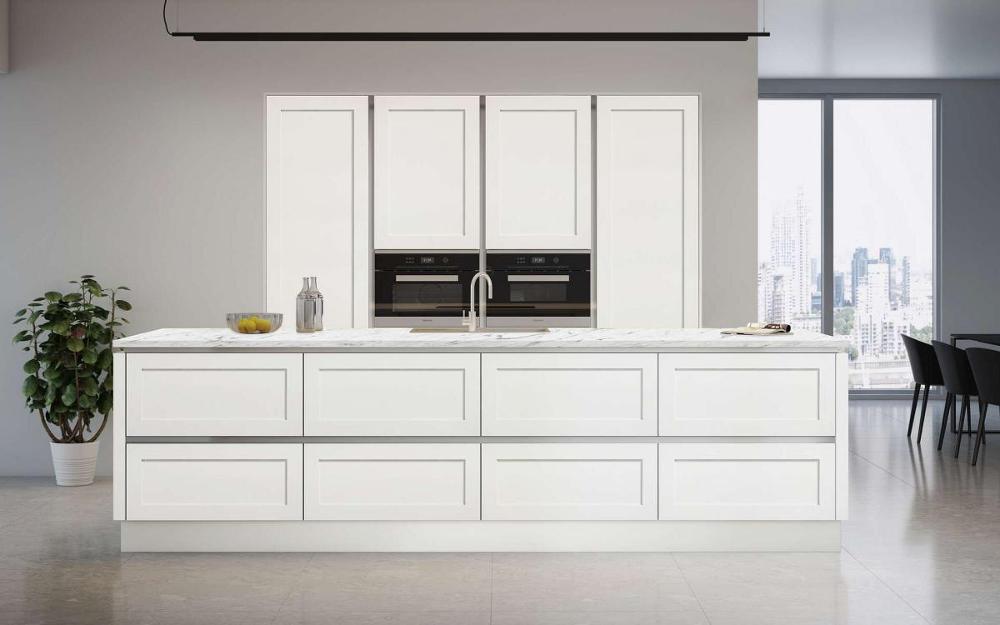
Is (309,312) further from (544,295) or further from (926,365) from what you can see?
(926,365)

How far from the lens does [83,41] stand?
5.89m

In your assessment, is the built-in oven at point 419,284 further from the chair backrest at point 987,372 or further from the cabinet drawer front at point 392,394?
the chair backrest at point 987,372

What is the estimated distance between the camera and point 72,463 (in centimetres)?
570

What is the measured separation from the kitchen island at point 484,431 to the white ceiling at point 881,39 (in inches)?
142

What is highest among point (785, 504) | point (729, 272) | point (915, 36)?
point (915, 36)

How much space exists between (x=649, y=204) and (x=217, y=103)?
2.71m

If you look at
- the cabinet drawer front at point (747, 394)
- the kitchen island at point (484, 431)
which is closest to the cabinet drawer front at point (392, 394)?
the kitchen island at point (484, 431)

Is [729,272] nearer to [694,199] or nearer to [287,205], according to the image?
[694,199]

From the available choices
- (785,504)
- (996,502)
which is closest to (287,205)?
(785,504)

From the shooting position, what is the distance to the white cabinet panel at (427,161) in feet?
18.3

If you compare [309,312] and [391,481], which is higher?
[309,312]

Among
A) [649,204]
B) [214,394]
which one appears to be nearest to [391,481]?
[214,394]

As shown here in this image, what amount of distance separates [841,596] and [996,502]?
84.0 inches

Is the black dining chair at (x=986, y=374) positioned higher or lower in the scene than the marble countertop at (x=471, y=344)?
lower
